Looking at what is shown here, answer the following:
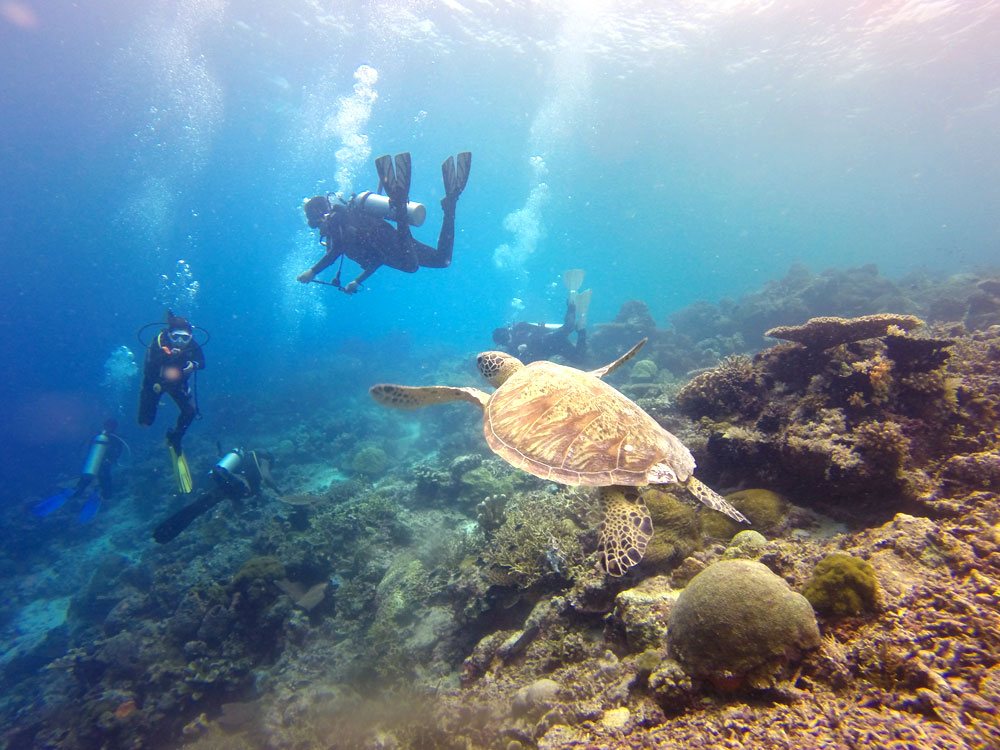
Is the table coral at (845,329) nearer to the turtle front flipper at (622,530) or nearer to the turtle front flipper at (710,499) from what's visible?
the turtle front flipper at (710,499)

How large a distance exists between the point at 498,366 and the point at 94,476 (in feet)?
50.8

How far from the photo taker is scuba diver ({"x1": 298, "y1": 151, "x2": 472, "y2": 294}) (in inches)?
383

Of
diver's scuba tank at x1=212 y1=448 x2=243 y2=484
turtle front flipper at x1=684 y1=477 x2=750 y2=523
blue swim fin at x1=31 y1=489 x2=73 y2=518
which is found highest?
blue swim fin at x1=31 y1=489 x2=73 y2=518

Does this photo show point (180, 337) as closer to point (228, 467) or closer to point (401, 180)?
point (228, 467)

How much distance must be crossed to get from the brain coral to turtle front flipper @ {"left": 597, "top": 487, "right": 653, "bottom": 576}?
58cm

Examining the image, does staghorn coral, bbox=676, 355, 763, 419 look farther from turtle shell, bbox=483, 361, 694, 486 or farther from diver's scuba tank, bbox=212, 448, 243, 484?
diver's scuba tank, bbox=212, 448, 243, 484

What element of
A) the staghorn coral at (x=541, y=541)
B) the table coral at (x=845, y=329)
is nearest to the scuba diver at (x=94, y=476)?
the staghorn coral at (x=541, y=541)

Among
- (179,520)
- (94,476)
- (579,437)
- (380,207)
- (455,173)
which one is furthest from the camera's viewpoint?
(94,476)

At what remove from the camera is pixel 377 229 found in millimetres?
10391

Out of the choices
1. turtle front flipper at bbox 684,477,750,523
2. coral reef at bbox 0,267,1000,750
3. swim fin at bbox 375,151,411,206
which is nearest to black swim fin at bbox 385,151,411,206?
swim fin at bbox 375,151,411,206

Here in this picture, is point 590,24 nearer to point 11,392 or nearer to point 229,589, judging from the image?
point 229,589

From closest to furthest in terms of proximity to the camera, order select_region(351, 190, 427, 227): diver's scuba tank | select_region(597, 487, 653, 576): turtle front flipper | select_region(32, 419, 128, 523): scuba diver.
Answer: select_region(597, 487, 653, 576): turtle front flipper
select_region(351, 190, 427, 227): diver's scuba tank
select_region(32, 419, 128, 523): scuba diver

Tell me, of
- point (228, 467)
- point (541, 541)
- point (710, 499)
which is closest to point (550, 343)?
point (228, 467)

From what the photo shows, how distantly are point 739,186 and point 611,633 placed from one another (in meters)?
84.3
